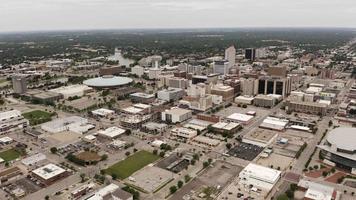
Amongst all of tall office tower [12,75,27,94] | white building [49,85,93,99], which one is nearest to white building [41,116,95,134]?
white building [49,85,93,99]

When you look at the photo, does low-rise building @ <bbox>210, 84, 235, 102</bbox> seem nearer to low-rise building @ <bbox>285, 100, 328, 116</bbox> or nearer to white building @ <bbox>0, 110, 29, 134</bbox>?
low-rise building @ <bbox>285, 100, 328, 116</bbox>

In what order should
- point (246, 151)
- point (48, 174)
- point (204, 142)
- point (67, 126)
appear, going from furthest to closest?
point (67, 126) < point (204, 142) < point (246, 151) < point (48, 174)

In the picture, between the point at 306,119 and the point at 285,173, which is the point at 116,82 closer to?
the point at 306,119

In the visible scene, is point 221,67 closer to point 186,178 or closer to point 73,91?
point 73,91

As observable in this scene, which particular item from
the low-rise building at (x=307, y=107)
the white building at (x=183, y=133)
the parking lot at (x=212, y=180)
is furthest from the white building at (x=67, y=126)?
the low-rise building at (x=307, y=107)

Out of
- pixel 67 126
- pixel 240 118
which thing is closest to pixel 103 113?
pixel 67 126

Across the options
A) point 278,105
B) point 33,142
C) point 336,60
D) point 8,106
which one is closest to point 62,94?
point 8,106
